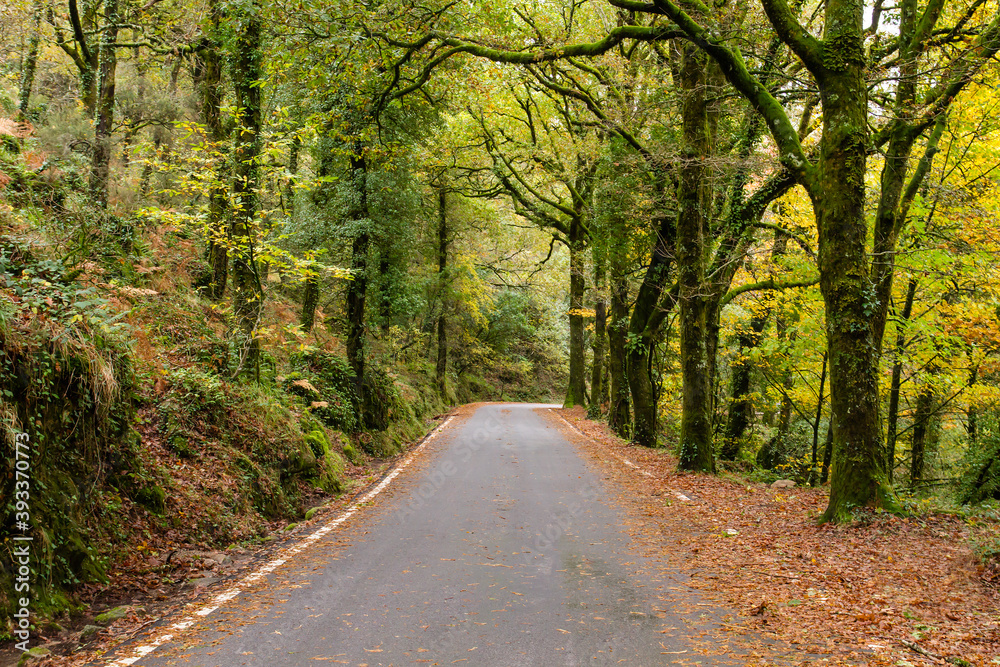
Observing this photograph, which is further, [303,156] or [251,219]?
[303,156]

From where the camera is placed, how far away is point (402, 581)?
17.0 feet

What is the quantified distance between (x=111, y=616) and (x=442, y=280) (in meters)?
23.7

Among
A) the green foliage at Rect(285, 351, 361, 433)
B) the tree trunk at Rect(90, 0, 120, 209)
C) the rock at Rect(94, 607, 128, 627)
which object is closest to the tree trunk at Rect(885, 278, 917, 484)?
the green foliage at Rect(285, 351, 361, 433)

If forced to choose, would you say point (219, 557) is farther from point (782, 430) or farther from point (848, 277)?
point (782, 430)

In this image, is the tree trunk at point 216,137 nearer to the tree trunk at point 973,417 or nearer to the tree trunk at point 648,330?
the tree trunk at point 648,330

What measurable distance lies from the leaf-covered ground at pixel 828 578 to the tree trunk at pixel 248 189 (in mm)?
6862

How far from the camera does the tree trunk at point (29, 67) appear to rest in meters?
13.7

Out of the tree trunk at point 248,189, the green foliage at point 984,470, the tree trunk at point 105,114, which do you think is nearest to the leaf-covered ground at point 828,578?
the green foliage at point 984,470

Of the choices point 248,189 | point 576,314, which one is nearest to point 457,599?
point 248,189

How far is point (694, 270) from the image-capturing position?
12.0 meters

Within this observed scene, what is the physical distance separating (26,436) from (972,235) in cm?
1493

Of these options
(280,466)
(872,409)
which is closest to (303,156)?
(280,466)

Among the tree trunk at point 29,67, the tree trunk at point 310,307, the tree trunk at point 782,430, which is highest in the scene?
the tree trunk at point 29,67

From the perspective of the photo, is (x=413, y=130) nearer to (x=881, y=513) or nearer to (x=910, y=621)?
(x=881, y=513)
